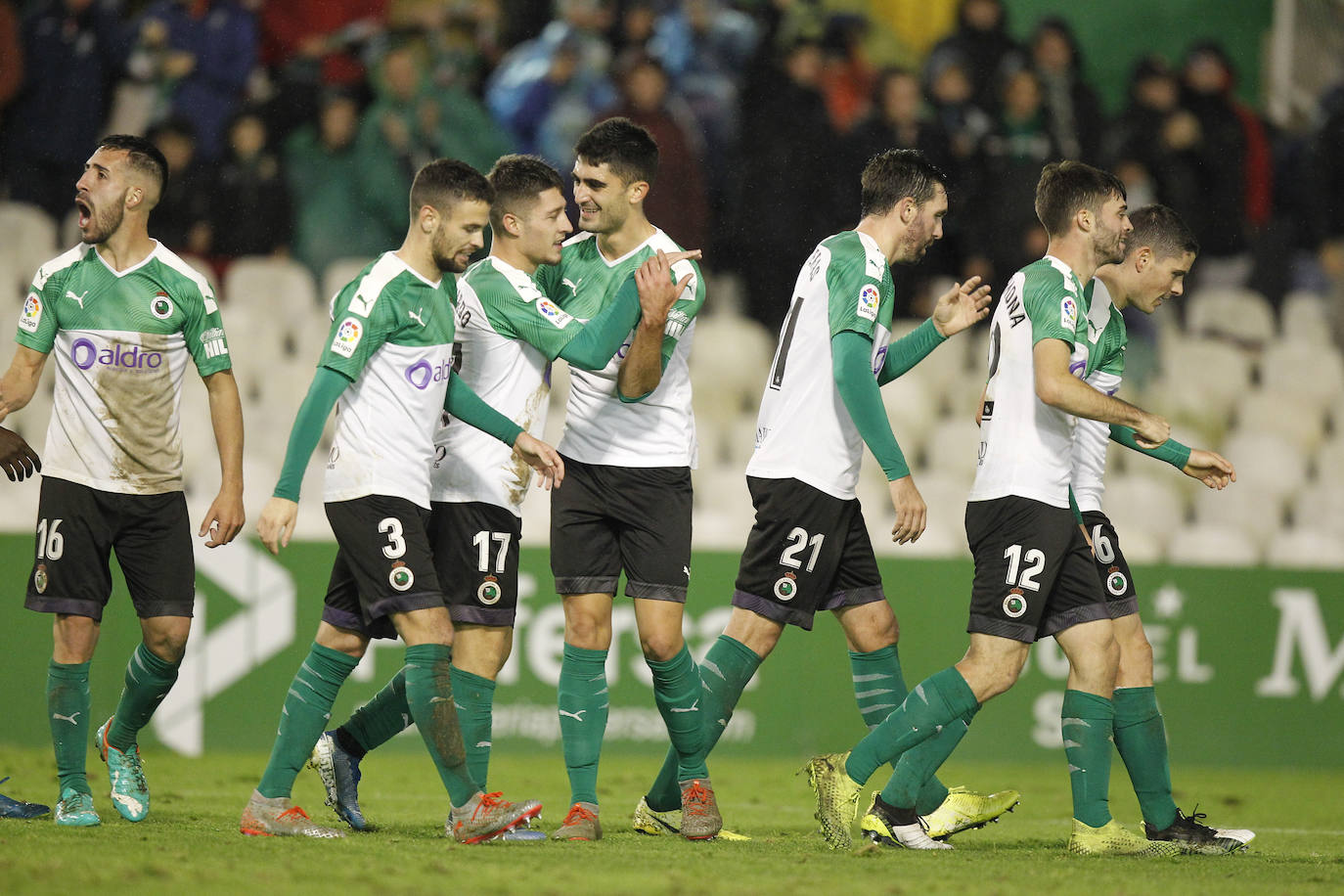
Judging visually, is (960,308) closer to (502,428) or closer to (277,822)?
(502,428)

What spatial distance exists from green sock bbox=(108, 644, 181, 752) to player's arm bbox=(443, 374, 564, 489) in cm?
133

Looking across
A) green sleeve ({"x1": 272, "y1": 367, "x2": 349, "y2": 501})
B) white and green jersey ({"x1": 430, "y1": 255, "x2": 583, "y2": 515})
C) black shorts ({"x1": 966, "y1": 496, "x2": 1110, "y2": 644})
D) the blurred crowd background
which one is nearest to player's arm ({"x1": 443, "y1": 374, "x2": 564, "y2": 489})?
white and green jersey ({"x1": 430, "y1": 255, "x2": 583, "y2": 515})

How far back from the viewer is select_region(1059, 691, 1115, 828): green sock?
15.5 feet

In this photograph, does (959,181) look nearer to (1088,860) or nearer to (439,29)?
(439,29)

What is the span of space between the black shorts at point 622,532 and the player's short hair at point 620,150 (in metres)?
1.01

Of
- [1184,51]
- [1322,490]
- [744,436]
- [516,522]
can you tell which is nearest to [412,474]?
[516,522]

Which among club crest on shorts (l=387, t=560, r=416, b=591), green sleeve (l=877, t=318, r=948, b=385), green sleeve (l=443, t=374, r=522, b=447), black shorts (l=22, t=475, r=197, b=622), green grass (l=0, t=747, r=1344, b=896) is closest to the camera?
green grass (l=0, t=747, r=1344, b=896)

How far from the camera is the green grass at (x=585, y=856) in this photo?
3645mm

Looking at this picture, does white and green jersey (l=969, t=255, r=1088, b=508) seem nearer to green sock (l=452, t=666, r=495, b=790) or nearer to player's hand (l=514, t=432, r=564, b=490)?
player's hand (l=514, t=432, r=564, b=490)

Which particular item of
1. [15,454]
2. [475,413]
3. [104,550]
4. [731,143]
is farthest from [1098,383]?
[731,143]

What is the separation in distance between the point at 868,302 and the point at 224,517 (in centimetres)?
222

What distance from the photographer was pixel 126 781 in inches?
195

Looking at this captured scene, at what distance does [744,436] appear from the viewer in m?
9.53

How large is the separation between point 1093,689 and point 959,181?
5.76 m
